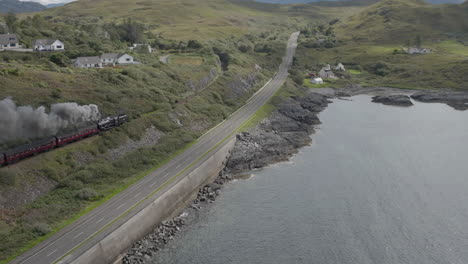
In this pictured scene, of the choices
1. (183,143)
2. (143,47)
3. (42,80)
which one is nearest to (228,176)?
(183,143)

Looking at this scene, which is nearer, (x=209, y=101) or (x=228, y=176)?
(x=228, y=176)

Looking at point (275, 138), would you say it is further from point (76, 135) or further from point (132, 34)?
point (132, 34)

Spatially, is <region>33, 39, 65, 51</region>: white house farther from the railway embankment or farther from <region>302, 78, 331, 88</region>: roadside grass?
<region>302, 78, 331, 88</region>: roadside grass

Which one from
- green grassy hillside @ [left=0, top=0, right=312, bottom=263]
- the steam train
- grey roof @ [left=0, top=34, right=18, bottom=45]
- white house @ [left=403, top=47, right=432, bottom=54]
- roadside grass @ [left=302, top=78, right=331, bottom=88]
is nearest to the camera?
green grassy hillside @ [left=0, top=0, right=312, bottom=263]

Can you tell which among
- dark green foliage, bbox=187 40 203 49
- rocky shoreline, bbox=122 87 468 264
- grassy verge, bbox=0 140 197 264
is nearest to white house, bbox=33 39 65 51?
dark green foliage, bbox=187 40 203 49

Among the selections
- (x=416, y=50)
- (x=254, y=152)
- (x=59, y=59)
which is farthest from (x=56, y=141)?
(x=416, y=50)

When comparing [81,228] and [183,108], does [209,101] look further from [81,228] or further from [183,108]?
[81,228]
